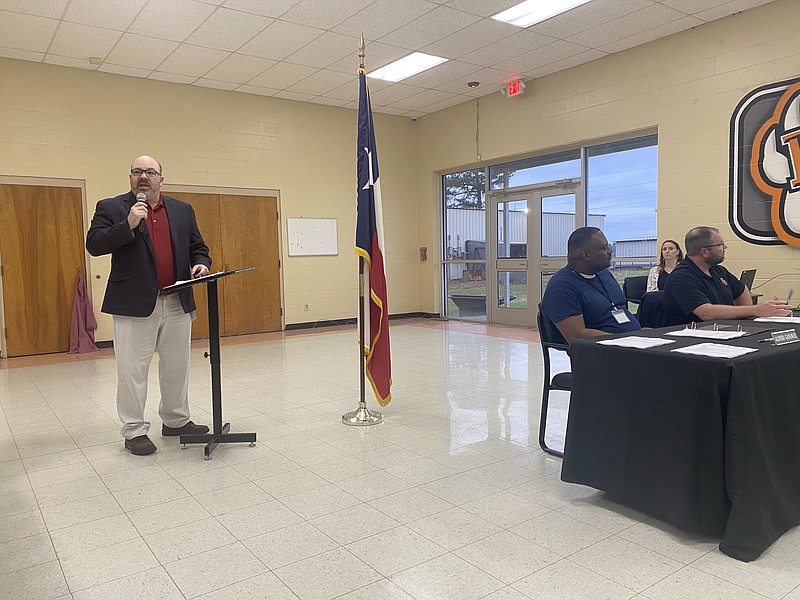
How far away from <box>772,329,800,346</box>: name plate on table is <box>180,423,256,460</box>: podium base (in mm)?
2677

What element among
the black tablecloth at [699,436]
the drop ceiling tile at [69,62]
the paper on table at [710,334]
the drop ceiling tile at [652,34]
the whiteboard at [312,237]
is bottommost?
the black tablecloth at [699,436]

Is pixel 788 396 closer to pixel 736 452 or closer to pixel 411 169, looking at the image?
pixel 736 452

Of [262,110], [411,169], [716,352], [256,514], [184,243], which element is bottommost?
[256,514]

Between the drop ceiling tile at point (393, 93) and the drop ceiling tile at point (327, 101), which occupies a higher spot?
the drop ceiling tile at point (393, 93)

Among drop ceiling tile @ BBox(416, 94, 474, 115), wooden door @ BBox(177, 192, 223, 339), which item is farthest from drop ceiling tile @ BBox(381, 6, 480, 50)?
wooden door @ BBox(177, 192, 223, 339)

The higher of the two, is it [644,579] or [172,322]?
[172,322]

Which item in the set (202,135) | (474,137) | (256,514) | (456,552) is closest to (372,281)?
(256,514)

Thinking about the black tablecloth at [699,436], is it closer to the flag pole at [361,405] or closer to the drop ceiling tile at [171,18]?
the flag pole at [361,405]

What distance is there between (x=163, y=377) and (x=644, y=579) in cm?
279

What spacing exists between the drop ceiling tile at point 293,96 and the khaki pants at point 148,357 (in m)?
5.86

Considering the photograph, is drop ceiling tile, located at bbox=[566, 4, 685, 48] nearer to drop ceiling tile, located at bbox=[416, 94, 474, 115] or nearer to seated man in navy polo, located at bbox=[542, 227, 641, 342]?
drop ceiling tile, located at bbox=[416, 94, 474, 115]

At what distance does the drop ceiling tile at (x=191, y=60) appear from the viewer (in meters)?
6.88

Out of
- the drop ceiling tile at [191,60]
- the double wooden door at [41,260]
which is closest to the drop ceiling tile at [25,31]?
the drop ceiling tile at [191,60]

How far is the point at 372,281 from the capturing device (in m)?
3.94
